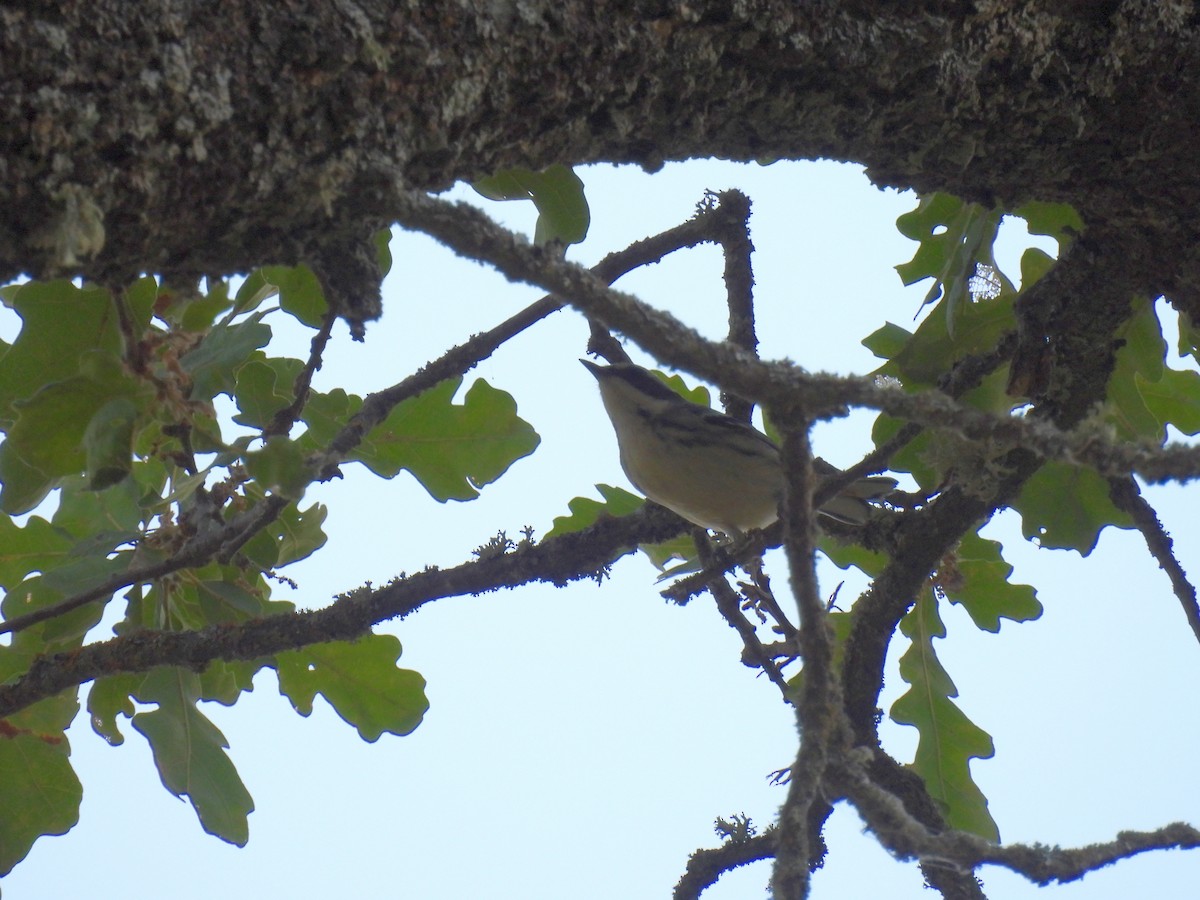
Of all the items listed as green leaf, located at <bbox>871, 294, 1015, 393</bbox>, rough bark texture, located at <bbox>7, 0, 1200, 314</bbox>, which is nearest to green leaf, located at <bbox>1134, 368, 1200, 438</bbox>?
green leaf, located at <bbox>871, 294, 1015, 393</bbox>

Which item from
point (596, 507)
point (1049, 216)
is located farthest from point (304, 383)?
point (1049, 216)

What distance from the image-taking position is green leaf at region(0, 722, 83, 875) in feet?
10.4

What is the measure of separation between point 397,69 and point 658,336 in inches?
21.8

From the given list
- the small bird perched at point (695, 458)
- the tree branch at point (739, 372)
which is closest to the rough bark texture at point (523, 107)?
the tree branch at point (739, 372)

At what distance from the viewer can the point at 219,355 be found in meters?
2.38

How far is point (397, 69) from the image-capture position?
5.32 feet

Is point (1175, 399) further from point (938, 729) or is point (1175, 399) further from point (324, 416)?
point (324, 416)

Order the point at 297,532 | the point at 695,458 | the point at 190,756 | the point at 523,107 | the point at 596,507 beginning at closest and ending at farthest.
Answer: the point at 523,107 < the point at 190,756 < the point at 297,532 < the point at 596,507 < the point at 695,458

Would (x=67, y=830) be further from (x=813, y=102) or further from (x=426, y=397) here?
(x=813, y=102)

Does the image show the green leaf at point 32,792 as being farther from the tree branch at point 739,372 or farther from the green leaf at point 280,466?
the tree branch at point 739,372

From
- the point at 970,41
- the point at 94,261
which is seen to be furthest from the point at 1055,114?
the point at 94,261

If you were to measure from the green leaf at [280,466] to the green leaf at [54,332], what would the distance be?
59 cm

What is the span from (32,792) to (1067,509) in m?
3.31

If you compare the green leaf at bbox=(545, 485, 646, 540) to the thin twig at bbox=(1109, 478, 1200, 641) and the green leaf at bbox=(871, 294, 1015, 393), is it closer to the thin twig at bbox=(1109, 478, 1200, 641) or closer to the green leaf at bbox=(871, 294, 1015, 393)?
the green leaf at bbox=(871, 294, 1015, 393)
